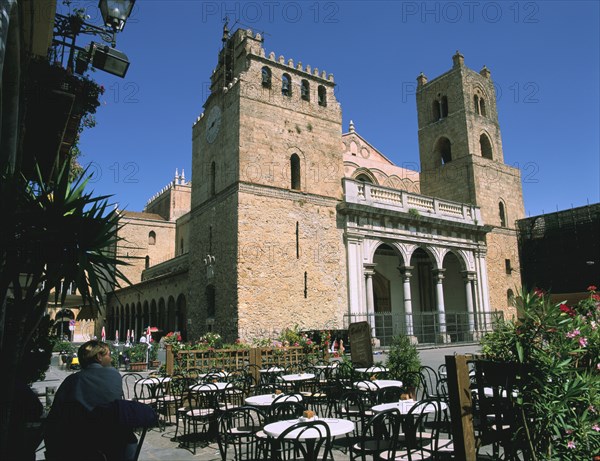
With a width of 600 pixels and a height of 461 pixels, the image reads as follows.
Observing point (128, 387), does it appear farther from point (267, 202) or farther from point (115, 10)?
point (267, 202)

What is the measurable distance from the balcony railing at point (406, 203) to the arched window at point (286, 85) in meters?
4.84

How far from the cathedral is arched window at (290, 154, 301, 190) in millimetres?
48

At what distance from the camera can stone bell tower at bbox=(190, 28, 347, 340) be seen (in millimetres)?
18594

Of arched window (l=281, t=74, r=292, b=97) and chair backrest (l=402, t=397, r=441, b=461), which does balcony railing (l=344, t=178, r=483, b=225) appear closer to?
arched window (l=281, t=74, r=292, b=97)

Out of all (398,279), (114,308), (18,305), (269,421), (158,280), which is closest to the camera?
(18,305)

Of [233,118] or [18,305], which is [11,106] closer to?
[18,305]

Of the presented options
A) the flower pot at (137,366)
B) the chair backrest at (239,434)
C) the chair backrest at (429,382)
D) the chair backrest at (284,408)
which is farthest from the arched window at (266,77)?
the chair backrest at (284,408)

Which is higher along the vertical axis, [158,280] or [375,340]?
[158,280]

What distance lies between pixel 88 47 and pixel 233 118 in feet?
42.3

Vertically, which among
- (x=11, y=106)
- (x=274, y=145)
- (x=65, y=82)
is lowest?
(x=11, y=106)

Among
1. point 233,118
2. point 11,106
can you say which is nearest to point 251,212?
point 233,118

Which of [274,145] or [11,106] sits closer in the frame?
[11,106]

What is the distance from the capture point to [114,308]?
40438 millimetres

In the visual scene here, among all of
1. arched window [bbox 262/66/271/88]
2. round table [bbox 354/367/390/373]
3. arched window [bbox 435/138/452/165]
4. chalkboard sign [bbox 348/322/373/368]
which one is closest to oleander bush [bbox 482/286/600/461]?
round table [bbox 354/367/390/373]
